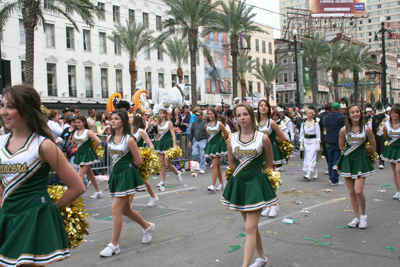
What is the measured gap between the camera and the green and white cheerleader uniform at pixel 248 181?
4262 mm

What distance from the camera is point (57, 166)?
2.81m

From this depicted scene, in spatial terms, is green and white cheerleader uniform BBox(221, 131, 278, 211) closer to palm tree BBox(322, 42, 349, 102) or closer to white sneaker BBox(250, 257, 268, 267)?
white sneaker BBox(250, 257, 268, 267)

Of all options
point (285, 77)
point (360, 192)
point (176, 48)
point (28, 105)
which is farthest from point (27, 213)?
point (285, 77)

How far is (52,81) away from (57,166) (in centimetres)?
3598

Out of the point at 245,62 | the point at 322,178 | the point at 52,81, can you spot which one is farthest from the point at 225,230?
the point at 245,62

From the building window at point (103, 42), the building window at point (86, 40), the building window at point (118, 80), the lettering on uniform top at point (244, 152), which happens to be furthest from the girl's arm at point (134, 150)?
the building window at point (118, 80)

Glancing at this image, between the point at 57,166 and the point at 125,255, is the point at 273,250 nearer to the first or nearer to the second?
the point at 125,255

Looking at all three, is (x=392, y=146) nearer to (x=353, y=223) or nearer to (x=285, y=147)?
(x=285, y=147)

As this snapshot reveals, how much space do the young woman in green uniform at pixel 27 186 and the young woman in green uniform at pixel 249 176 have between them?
1965mm

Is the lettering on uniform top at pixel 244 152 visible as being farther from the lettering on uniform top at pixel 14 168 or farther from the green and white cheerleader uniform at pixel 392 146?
the green and white cheerleader uniform at pixel 392 146

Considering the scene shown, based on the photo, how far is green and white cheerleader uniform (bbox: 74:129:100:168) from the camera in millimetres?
8891

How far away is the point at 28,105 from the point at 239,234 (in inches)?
153

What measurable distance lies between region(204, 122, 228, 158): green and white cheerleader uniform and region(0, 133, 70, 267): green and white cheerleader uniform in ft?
24.0

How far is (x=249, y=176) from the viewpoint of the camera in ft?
14.4
